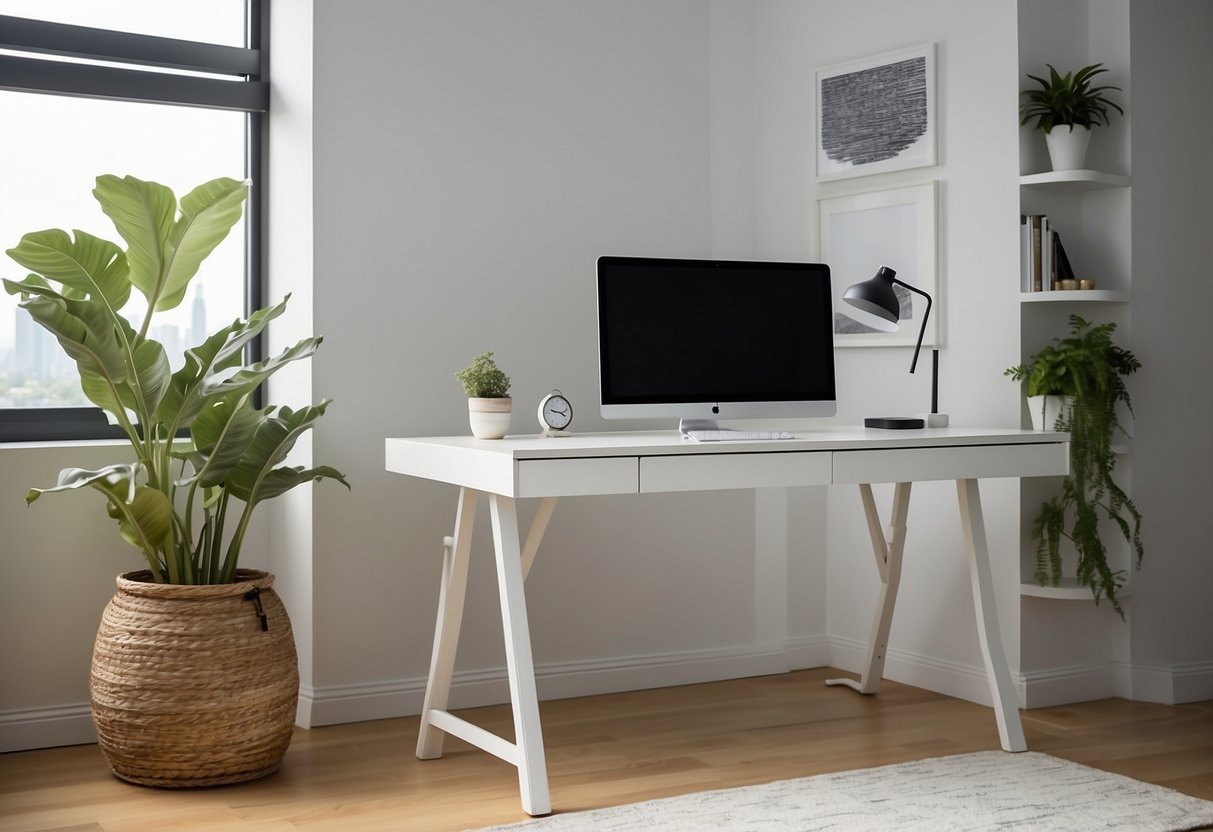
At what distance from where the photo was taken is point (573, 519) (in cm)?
401

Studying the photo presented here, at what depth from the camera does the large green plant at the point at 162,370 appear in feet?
9.58

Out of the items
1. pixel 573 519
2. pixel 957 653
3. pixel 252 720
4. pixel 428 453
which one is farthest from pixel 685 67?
pixel 252 720

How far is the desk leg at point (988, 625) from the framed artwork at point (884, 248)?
2.24ft

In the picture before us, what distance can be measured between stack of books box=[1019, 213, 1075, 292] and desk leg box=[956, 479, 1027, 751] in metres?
0.66

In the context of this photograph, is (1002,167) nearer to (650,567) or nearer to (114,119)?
(650,567)

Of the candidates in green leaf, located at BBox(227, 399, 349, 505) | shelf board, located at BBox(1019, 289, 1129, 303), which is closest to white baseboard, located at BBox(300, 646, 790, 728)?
green leaf, located at BBox(227, 399, 349, 505)

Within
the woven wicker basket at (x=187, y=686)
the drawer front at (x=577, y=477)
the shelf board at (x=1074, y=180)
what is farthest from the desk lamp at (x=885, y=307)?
the woven wicker basket at (x=187, y=686)

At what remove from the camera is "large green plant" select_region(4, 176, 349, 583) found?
292 centimetres

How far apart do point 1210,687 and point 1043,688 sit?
58 cm

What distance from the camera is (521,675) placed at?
284cm

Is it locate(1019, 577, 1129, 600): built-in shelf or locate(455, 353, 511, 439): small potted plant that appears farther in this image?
locate(1019, 577, 1129, 600): built-in shelf

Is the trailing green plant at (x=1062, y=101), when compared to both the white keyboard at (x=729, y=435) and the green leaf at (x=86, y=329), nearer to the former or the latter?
the white keyboard at (x=729, y=435)

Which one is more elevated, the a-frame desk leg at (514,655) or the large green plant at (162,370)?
the large green plant at (162,370)

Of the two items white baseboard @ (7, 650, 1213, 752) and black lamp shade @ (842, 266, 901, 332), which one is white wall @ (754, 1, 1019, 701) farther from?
black lamp shade @ (842, 266, 901, 332)
